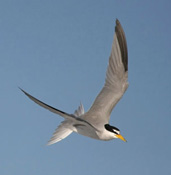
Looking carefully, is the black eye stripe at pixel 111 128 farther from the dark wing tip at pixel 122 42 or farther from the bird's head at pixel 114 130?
the dark wing tip at pixel 122 42

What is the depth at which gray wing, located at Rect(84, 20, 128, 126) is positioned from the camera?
738 centimetres

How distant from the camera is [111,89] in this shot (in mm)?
7707

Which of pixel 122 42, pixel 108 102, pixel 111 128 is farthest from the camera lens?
pixel 108 102

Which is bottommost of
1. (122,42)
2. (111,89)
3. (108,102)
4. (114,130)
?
(114,130)

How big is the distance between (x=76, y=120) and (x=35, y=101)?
1299 mm

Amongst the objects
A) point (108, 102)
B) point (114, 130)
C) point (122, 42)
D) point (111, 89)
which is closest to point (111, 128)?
point (114, 130)

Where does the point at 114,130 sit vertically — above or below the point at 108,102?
below

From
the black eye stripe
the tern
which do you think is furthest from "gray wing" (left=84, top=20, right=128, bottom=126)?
the black eye stripe

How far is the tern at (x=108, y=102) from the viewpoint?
7.03 meters

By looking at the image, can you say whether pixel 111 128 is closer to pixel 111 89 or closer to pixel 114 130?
pixel 114 130

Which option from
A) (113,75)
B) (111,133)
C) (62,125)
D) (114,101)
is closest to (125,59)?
(113,75)

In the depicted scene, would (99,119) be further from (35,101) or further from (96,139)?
(35,101)

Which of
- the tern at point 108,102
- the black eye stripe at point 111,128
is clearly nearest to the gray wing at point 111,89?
the tern at point 108,102

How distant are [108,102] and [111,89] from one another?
11.0 inches
